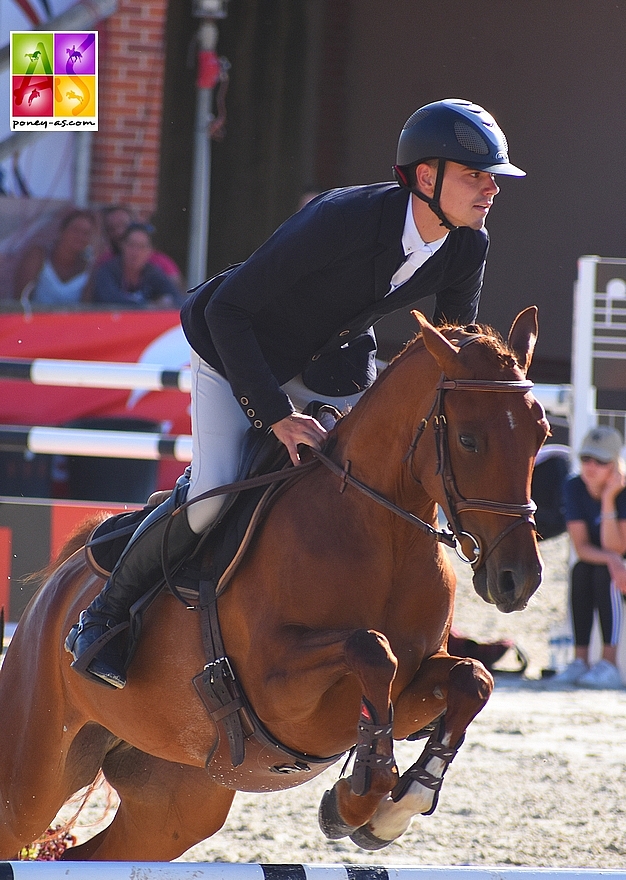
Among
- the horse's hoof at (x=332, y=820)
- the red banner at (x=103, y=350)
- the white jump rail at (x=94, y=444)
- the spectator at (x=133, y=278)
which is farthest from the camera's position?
the spectator at (x=133, y=278)

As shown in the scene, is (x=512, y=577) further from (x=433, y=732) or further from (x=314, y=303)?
(x=314, y=303)

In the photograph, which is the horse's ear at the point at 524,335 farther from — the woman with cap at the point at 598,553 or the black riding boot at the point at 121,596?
the woman with cap at the point at 598,553

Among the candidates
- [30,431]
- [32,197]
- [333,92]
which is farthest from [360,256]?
[333,92]

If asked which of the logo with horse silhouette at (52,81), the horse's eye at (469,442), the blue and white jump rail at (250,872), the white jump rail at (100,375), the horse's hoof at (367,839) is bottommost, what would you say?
the horse's hoof at (367,839)

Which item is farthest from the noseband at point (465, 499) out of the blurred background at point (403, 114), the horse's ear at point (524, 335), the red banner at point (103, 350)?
the blurred background at point (403, 114)

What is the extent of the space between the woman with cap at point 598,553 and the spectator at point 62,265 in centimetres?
385

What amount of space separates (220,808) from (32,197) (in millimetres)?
6382

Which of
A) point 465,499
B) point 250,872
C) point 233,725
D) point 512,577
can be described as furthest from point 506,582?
point 233,725

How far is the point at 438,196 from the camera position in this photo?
9.02 ft

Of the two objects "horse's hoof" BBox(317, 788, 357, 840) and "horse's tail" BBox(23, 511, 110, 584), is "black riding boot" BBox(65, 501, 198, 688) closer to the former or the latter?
"horse's tail" BBox(23, 511, 110, 584)

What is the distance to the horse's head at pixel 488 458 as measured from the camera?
7.89 ft

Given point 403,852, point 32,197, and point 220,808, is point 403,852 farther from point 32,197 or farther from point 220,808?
point 32,197

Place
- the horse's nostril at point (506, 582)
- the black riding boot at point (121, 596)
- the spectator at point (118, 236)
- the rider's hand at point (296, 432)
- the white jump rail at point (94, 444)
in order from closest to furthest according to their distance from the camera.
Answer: the horse's nostril at point (506, 582) → the rider's hand at point (296, 432) → the black riding boot at point (121, 596) → the white jump rail at point (94, 444) → the spectator at point (118, 236)

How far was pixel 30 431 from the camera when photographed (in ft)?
19.5
